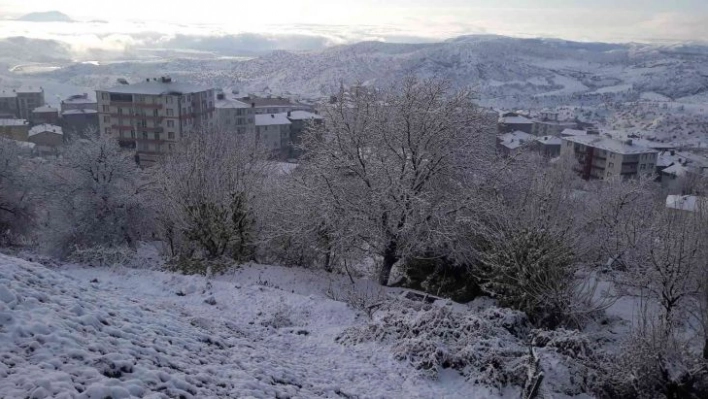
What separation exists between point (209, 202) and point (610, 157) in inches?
2328

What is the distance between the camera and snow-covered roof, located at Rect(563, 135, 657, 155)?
6288 centimetres

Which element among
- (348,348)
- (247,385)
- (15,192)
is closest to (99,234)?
(15,192)

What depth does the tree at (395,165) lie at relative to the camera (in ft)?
53.0

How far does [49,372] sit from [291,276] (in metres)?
10.7

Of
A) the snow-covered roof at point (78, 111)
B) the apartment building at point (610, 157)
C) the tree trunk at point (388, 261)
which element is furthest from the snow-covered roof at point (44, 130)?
the tree trunk at point (388, 261)

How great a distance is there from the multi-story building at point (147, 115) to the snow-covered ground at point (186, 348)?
44.1 m

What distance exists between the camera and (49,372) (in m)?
5.87

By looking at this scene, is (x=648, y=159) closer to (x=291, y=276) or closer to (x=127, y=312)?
(x=291, y=276)

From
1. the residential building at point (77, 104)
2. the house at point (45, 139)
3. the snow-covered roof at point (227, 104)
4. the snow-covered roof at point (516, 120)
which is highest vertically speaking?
the snow-covered roof at point (227, 104)

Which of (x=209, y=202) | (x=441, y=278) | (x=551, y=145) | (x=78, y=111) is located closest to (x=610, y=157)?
(x=551, y=145)

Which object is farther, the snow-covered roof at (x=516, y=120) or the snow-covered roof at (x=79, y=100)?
the snow-covered roof at (x=516, y=120)

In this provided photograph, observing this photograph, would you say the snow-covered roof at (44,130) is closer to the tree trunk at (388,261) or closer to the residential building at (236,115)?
the residential building at (236,115)

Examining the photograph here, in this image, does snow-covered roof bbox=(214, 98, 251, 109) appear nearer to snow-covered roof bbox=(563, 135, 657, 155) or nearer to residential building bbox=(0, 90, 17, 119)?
snow-covered roof bbox=(563, 135, 657, 155)

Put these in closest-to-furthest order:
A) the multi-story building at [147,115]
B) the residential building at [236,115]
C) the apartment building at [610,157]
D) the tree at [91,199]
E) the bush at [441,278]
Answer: the bush at [441,278], the tree at [91,199], the multi-story building at [147,115], the apartment building at [610,157], the residential building at [236,115]
